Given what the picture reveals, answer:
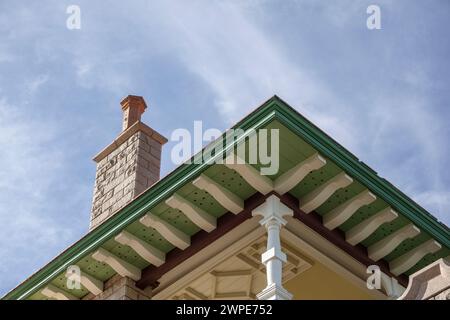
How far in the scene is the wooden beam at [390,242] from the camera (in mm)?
14312

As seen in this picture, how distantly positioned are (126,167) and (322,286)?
183 inches

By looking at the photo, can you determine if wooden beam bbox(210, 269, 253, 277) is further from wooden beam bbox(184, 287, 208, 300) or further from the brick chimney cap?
the brick chimney cap

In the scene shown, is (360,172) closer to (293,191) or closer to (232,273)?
(293,191)

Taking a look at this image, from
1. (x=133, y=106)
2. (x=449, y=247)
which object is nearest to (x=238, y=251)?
(x=449, y=247)

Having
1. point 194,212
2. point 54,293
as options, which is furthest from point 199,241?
point 54,293

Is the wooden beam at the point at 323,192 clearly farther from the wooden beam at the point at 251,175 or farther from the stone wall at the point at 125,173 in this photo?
the stone wall at the point at 125,173

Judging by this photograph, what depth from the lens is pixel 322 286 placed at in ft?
52.1

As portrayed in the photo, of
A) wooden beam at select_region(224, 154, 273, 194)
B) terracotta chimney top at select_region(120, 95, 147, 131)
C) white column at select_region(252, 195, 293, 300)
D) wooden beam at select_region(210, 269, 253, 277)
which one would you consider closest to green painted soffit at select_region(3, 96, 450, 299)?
wooden beam at select_region(224, 154, 273, 194)

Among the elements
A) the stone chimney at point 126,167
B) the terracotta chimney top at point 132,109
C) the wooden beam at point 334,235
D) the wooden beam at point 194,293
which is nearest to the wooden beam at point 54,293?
the wooden beam at point 194,293

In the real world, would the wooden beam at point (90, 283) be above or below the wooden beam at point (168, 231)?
below

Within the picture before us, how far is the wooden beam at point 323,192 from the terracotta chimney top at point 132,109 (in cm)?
650

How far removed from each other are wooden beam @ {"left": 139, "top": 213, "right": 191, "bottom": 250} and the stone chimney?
372cm
